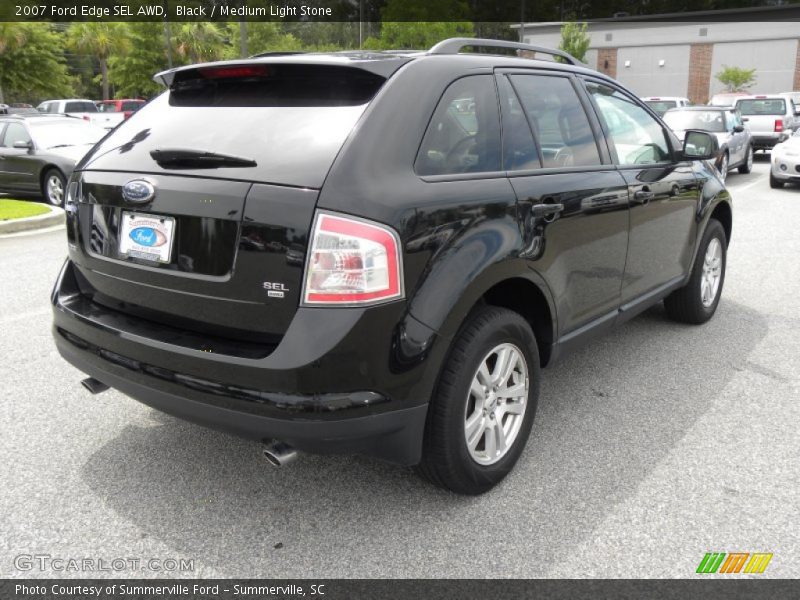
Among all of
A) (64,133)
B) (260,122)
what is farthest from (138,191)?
(64,133)

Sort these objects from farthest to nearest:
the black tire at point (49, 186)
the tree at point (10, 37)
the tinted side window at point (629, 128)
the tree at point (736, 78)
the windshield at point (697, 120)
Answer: the tree at point (736, 78) < the tree at point (10, 37) < the windshield at point (697, 120) < the black tire at point (49, 186) < the tinted side window at point (629, 128)

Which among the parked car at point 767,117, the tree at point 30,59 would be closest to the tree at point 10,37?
the tree at point 30,59

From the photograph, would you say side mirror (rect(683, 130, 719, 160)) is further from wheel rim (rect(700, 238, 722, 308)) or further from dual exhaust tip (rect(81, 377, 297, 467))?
dual exhaust tip (rect(81, 377, 297, 467))

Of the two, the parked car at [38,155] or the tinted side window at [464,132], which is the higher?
the tinted side window at [464,132]

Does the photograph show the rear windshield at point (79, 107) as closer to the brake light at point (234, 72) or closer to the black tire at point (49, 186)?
the black tire at point (49, 186)

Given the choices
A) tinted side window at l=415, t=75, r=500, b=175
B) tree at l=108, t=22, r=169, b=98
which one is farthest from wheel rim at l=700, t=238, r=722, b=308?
tree at l=108, t=22, r=169, b=98

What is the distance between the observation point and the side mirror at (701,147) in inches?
182

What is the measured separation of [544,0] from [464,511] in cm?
8091

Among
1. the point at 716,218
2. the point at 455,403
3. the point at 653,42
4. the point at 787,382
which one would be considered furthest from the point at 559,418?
the point at 653,42

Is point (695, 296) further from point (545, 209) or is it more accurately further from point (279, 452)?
point (279, 452)

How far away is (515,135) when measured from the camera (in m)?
3.17

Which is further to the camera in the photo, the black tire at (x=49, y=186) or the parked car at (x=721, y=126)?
the parked car at (x=721, y=126)

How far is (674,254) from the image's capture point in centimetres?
457

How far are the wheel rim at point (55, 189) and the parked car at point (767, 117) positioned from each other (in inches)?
719
